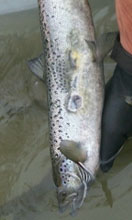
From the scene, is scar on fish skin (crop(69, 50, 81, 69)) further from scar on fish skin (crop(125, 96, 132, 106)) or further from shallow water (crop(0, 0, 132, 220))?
shallow water (crop(0, 0, 132, 220))

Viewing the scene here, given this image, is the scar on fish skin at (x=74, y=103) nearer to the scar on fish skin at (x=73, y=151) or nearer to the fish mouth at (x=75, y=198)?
the scar on fish skin at (x=73, y=151)

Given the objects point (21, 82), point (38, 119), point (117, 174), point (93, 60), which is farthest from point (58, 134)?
point (21, 82)

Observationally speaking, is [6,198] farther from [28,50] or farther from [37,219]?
[28,50]

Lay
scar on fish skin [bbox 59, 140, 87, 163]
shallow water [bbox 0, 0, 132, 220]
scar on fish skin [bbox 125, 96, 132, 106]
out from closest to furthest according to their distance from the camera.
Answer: scar on fish skin [bbox 59, 140, 87, 163], scar on fish skin [bbox 125, 96, 132, 106], shallow water [bbox 0, 0, 132, 220]

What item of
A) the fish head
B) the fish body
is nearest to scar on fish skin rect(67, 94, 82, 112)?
the fish body

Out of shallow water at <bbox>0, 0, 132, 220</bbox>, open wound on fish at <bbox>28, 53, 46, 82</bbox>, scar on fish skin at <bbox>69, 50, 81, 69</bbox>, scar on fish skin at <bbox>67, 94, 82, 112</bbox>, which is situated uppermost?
scar on fish skin at <bbox>69, 50, 81, 69</bbox>

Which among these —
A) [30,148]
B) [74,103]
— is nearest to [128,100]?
[74,103]

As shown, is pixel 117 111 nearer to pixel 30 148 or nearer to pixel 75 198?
pixel 75 198
